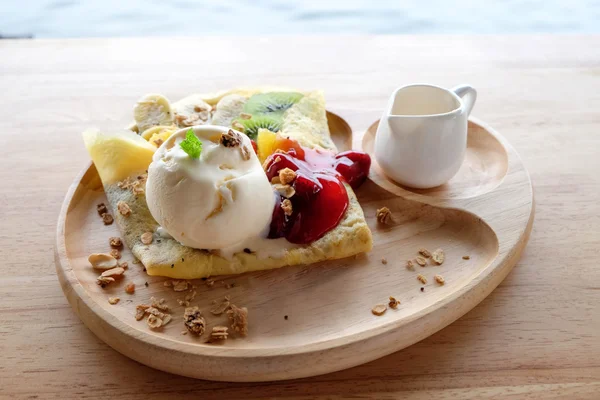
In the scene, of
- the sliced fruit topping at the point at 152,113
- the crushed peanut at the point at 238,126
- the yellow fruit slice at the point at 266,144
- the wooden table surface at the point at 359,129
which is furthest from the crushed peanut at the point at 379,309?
the sliced fruit topping at the point at 152,113

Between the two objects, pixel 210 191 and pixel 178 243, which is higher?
pixel 210 191

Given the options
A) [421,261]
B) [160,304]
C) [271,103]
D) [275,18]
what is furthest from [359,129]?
[275,18]

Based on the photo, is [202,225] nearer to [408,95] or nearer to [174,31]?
[408,95]

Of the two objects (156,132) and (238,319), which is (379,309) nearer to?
(238,319)

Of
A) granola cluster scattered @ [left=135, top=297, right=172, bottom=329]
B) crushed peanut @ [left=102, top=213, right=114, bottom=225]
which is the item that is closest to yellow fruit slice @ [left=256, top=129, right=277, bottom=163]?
crushed peanut @ [left=102, top=213, right=114, bottom=225]

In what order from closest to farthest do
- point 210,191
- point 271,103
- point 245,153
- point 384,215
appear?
point 210,191 → point 245,153 → point 384,215 → point 271,103

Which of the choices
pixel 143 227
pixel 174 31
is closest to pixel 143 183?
pixel 143 227

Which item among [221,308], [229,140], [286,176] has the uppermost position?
[229,140]
